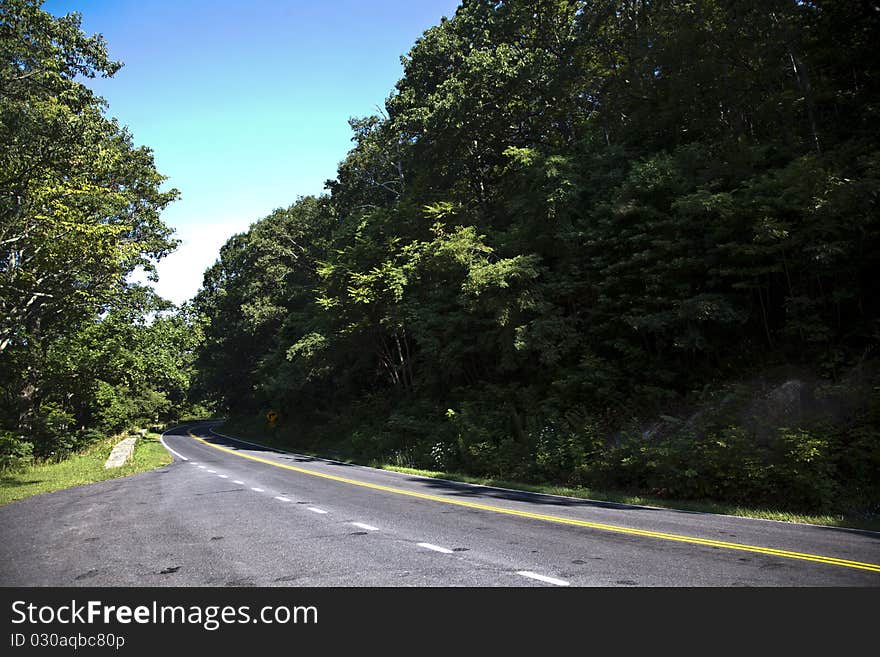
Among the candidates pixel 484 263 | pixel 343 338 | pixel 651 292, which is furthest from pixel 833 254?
pixel 343 338

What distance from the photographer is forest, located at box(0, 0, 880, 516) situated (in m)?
12.9

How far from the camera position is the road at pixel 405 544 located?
5605 millimetres

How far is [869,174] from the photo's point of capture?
38.8ft

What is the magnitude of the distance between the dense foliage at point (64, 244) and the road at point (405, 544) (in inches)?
420

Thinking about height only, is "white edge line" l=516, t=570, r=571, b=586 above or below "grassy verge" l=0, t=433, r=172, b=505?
above

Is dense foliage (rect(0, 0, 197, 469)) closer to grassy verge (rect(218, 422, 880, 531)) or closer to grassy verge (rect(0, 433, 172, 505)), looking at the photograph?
grassy verge (rect(0, 433, 172, 505))

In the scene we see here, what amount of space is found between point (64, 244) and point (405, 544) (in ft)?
60.5

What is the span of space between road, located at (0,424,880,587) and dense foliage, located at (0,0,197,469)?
420 inches

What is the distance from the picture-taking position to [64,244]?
61.7ft

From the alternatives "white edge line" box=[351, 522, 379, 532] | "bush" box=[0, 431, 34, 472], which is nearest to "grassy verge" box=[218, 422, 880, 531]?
"white edge line" box=[351, 522, 379, 532]

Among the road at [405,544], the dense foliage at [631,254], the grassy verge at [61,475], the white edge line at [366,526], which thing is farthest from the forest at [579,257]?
the white edge line at [366,526]

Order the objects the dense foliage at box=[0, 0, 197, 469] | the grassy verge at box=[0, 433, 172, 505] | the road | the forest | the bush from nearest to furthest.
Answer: the road, the forest, the grassy verge at box=[0, 433, 172, 505], the dense foliage at box=[0, 0, 197, 469], the bush

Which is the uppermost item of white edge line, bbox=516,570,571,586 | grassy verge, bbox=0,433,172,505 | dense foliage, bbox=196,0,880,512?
dense foliage, bbox=196,0,880,512
